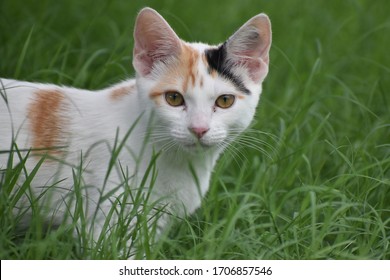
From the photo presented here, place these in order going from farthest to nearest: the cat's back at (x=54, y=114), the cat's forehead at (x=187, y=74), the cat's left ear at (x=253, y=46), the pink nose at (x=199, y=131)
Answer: the cat's back at (x=54, y=114) < the cat's left ear at (x=253, y=46) < the cat's forehead at (x=187, y=74) < the pink nose at (x=199, y=131)

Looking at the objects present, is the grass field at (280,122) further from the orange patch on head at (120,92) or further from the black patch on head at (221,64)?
the orange patch on head at (120,92)

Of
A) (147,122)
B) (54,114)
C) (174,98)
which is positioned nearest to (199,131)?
(174,98)

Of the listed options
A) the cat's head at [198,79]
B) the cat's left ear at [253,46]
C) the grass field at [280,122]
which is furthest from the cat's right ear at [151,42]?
the grass field at [280,122]

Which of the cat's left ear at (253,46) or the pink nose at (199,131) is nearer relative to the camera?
the pink nose at (199,131)

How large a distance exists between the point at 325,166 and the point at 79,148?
1789mm

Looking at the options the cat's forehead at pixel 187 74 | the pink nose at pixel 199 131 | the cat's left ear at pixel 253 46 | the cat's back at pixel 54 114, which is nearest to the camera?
the pink nose at pixel 199 131

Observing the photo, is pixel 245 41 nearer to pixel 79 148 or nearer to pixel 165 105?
pixel 165 105

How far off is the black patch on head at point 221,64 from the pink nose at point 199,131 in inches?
14.6

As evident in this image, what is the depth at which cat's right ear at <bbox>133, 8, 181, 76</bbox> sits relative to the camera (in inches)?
135

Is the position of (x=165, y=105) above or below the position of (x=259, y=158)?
above

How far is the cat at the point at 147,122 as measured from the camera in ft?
11.0

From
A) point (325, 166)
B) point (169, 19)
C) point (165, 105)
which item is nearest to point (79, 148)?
point (165, 105)

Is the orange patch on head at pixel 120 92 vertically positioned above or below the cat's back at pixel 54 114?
above

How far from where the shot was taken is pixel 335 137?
4719 millimetres
